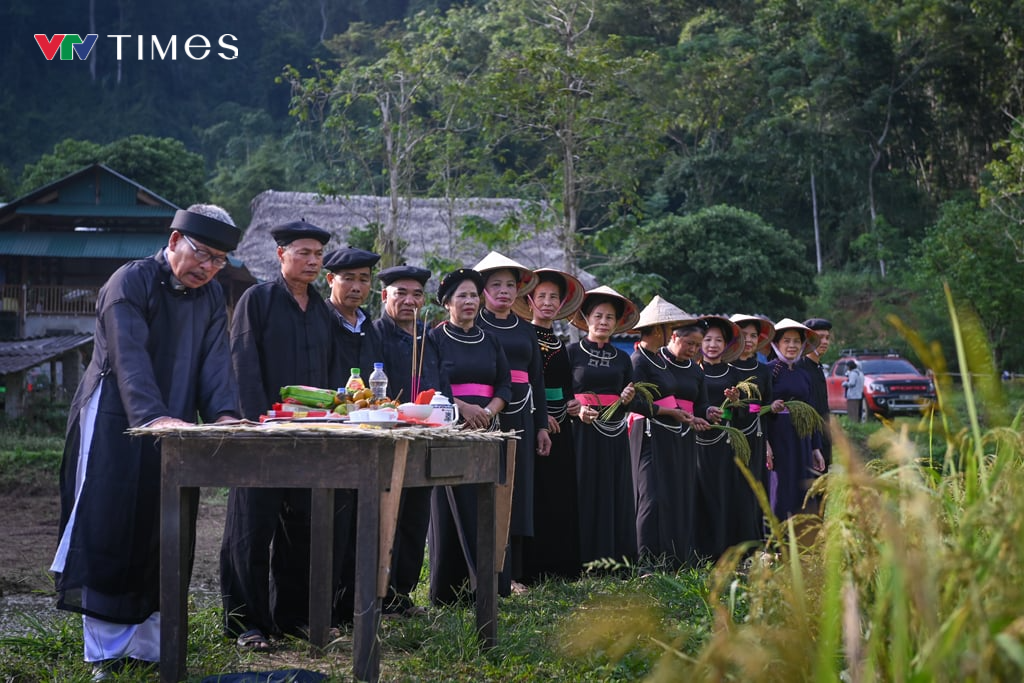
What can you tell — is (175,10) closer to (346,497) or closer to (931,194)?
(931,194)

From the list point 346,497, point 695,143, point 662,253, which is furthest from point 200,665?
point 695,143

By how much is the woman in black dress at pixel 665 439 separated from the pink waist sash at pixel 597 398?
0.89 ft

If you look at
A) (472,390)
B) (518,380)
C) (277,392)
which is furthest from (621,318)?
(277,392)

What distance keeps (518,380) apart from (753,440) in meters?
3.05

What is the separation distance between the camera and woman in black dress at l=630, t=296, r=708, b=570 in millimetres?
8172

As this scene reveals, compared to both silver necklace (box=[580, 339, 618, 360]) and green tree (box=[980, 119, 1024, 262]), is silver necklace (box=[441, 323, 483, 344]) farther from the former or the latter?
green tree (box=[980, 119, 1024, 262])

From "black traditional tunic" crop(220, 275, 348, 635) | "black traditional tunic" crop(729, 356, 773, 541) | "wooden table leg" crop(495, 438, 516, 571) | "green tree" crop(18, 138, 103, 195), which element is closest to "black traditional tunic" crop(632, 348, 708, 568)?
"black traditional tunic" crop(729, 356, 773, 541)

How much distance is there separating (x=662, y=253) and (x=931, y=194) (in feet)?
46.4

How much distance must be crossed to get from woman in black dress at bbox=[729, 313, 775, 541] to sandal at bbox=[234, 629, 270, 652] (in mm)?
4785

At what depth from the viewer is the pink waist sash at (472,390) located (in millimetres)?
6531

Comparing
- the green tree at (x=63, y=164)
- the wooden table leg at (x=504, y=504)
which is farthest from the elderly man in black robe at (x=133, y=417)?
the green tree at (x=63, y=164)

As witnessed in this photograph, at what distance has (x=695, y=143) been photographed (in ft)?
118

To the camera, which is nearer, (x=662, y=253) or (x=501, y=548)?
(x=501, y=548)

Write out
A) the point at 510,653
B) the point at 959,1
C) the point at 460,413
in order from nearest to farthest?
the point at 510,653 → the point at 460,413 → the point at 959,1
